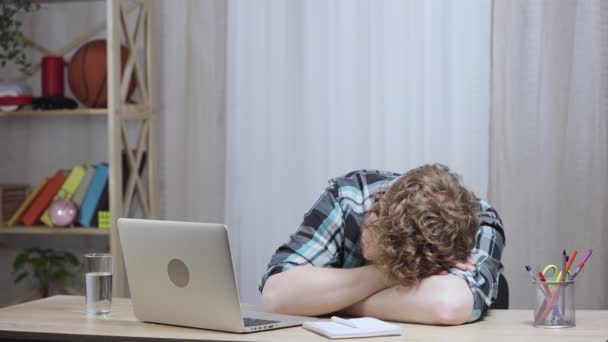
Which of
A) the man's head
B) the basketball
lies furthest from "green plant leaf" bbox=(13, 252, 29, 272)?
the man's head

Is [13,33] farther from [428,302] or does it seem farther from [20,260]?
[428,302]

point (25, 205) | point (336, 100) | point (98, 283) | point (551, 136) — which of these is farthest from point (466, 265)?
point (25, 205)

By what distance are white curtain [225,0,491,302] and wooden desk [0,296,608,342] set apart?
1.60m

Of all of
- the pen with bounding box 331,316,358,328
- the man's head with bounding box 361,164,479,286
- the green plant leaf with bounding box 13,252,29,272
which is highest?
the man's head with bounding box 361,164,479,286

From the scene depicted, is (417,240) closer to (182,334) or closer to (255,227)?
(182,334)

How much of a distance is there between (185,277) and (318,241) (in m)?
0.43

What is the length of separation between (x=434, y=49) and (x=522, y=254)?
897 mm

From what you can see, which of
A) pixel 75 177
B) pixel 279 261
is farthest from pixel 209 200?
pixel 279 261

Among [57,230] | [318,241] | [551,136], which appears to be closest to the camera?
[318,241]

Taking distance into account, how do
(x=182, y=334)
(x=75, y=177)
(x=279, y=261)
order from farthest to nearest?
1. (x=75, y=177)
2. (x=279, y=261)
3. (x=182, y=334)

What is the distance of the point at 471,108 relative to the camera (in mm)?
3445

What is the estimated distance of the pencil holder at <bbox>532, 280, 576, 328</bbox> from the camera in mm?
1734

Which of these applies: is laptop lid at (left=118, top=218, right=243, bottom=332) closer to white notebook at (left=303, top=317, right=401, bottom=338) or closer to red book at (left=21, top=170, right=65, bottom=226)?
white notebook at (left=303, top=317, right=401, bottom=338)

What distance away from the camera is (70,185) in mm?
3625
